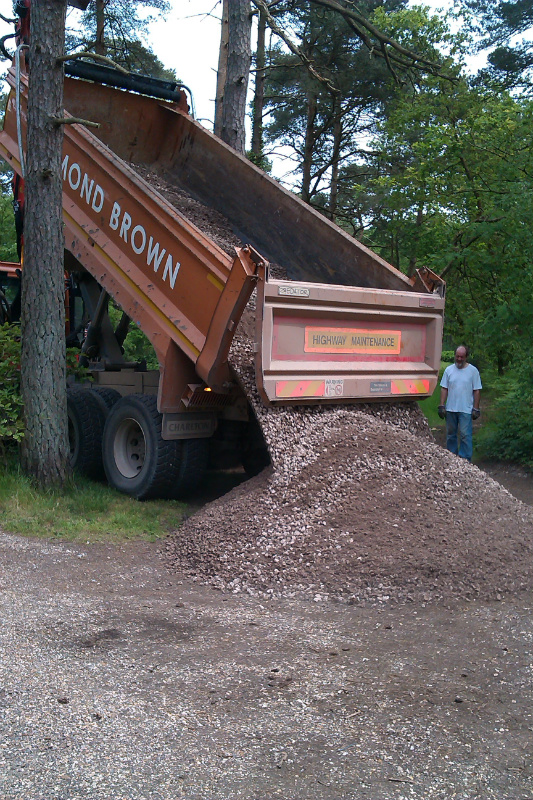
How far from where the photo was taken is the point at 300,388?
248 inches

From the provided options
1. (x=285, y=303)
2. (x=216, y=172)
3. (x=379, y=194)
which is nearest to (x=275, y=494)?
(x=285, y=303)

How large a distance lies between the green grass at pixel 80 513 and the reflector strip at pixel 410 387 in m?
2.13

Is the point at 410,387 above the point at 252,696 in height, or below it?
above

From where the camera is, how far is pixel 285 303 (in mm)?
6105

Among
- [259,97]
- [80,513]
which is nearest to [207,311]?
[80,513]

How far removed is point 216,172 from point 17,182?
2.14 metres

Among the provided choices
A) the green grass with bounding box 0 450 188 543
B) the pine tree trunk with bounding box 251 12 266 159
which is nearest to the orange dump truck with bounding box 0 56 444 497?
the green grass with bounding box 0 450 188 543

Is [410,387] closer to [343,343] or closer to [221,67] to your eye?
[343,343]

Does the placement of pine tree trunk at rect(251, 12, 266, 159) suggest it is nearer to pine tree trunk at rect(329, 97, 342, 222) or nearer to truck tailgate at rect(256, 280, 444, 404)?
pine tree trunk at rect(329, 97, 342, 222)

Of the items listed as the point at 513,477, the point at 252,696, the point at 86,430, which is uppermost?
the point at 86,430

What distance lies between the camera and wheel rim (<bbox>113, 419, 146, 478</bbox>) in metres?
7.53

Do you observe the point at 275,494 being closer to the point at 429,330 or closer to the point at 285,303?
the point at 285,303

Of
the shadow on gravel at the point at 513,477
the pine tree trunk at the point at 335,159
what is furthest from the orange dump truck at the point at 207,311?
the pine tree trunk at the point at 335,159

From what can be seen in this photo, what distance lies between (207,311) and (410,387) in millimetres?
2018
